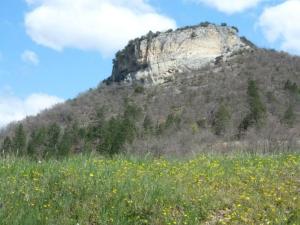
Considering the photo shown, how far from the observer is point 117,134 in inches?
2046

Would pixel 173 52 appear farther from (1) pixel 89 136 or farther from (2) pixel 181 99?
(1) pixel 89 136

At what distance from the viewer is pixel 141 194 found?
621cm

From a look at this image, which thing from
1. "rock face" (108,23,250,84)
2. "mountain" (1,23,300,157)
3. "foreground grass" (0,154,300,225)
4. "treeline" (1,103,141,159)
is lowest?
"foreground grass" (0,154,300,225)

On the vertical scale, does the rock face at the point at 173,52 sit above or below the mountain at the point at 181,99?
above

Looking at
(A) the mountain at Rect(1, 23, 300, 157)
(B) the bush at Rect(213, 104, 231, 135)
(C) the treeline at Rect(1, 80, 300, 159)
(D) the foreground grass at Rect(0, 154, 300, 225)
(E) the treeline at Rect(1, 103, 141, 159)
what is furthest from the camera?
(B) the bush at Rect(213, 104, 231, 135)

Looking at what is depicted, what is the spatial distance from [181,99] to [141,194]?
73.6m

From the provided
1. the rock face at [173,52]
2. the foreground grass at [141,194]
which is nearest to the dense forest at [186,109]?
the rock face at [173,52]

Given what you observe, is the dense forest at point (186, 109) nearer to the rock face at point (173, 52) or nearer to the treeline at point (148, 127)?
the treeline at point (148, 127)

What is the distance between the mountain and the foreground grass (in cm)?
3151

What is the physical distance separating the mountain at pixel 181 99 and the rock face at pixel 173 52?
194 mm

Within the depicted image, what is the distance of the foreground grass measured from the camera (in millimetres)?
5809

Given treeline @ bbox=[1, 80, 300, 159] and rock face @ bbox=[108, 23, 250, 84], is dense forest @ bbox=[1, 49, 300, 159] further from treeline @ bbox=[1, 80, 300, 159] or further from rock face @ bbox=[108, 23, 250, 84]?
rock face @ bbox=[108, 23, 250, 84]

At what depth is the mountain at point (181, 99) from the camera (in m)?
54.4

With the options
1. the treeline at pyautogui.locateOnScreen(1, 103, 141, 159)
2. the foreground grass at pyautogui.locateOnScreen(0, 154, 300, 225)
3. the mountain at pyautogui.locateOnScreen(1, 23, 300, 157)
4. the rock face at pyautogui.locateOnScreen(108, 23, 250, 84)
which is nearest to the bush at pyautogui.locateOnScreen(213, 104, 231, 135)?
the mountain at pyautogui.locateOnScreen(1, 23, 300, 157)
